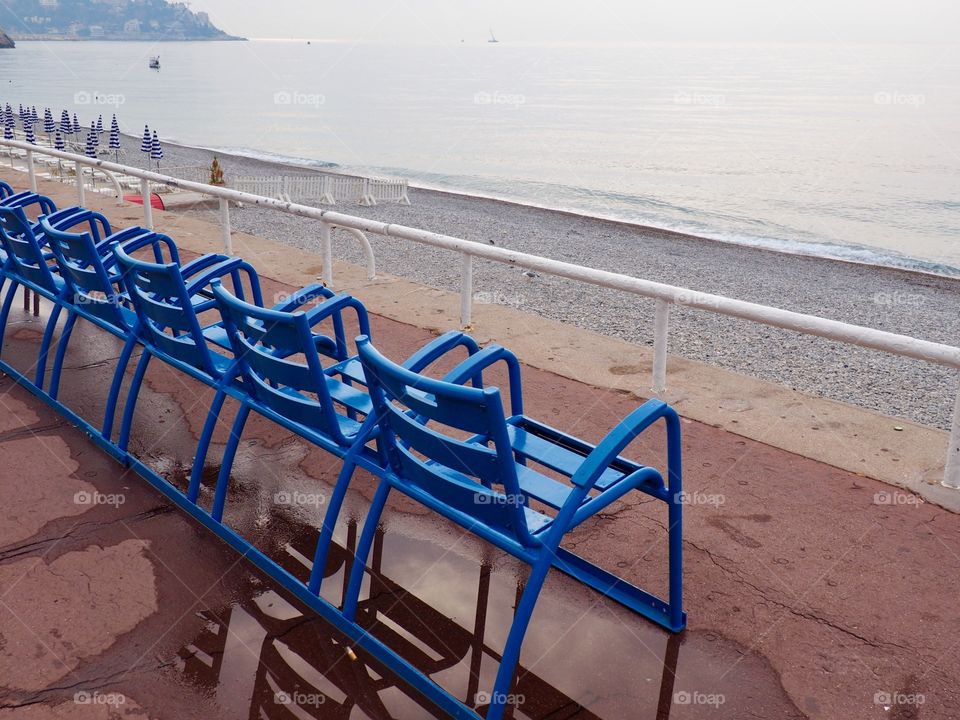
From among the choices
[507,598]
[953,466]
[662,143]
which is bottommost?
[662,143]

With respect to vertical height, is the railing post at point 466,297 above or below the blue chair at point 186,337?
below

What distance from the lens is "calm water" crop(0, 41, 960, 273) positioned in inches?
1601

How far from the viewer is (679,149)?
71.1 metres

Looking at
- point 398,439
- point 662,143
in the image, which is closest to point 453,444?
point 398,439

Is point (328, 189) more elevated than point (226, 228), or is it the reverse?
point (226, 228)

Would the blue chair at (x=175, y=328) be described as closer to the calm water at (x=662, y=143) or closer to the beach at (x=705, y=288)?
the beach at (x=705, y=288)

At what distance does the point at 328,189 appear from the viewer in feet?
102

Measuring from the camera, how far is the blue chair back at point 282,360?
10.9ft

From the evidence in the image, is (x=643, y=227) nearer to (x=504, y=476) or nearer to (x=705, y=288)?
(x=705, y=288)

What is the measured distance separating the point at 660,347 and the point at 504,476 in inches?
118

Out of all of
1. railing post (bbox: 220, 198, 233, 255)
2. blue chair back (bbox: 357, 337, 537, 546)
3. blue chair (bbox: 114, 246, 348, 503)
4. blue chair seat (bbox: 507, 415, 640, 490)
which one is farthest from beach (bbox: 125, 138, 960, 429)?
railing post (bbox: 220, 198, 233, 255)

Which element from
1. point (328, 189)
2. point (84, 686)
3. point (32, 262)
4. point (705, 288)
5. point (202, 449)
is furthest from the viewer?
point (328, 189)

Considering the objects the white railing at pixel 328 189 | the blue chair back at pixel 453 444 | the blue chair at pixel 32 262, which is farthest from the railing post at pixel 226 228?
the white railing at pixel 328 189

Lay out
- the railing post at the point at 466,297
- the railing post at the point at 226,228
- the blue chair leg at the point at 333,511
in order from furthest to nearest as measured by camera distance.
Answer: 1. the railing post at the point at 226,228
2. the railing post at the point at 466,297
3. the blue chair leg at the point at 333,511
